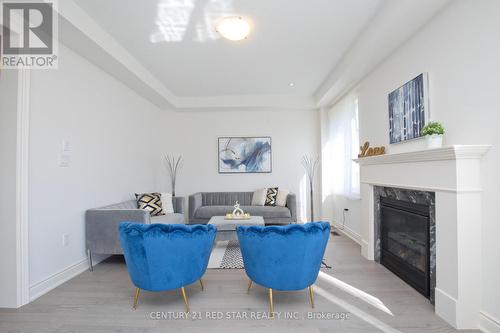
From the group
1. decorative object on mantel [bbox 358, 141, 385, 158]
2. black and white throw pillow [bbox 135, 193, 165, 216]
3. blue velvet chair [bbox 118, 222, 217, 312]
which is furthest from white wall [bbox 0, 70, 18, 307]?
decorative object on mantel [bbox 358, 141, 385, 158]

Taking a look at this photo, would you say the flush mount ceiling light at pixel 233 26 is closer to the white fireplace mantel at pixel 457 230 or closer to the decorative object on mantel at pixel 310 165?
the white fireplace mantel at pixel 457 230

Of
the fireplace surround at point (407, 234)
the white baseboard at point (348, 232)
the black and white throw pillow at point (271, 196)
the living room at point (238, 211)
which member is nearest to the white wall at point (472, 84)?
the living room at point (238, 211)

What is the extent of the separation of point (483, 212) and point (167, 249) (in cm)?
245

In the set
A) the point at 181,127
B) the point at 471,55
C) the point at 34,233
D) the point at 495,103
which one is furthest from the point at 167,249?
the point at 181,127

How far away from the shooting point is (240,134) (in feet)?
19.0

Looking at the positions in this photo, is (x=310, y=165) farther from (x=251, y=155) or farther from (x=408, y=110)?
(x=408, y=110)

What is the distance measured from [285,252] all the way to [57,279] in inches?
97.8

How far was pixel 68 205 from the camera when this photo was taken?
2867 mm

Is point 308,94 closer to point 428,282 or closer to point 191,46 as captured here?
point 191,46

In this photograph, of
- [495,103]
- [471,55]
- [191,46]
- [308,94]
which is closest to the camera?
[495,103]

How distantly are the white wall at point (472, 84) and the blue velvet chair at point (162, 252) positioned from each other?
85.1 inches

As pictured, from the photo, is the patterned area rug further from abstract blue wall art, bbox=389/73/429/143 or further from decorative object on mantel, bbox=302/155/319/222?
decorative object on mantel, bbox=302/155/319/222

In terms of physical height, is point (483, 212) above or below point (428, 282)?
above

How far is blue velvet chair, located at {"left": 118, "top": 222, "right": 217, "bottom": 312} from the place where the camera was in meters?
2.03
